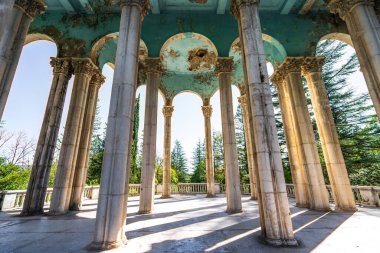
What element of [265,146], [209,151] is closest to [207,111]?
[209,151]

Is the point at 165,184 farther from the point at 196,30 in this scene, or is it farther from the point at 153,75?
the point at 196,30

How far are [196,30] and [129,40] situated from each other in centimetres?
629

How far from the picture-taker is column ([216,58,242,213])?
7.82m

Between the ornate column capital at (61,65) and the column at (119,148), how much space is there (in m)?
6.03

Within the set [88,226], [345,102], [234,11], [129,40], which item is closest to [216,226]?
[88,226]

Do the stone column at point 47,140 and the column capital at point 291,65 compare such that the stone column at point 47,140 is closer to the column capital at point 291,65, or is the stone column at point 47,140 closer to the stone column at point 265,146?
the stone column at point 265,146

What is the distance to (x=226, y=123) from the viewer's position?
8.53 m

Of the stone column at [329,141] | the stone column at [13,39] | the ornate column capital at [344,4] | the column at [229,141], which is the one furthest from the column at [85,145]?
the stone column at [329,141]

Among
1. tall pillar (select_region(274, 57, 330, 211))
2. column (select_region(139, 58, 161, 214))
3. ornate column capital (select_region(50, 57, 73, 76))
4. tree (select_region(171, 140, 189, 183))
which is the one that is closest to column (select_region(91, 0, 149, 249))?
column (select_region(139, 58, 161, 214))

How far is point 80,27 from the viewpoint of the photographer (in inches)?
407

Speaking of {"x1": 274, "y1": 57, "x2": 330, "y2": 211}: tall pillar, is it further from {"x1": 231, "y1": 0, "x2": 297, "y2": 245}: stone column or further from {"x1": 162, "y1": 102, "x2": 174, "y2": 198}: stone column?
{"x1": 162, "y1": 102, "x2": 174, "y2": 198}: stone column

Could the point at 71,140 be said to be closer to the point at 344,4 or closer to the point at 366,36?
the point at 366,36

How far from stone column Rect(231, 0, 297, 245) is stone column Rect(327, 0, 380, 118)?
311 cm

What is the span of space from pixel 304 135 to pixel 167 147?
10.1 meters
